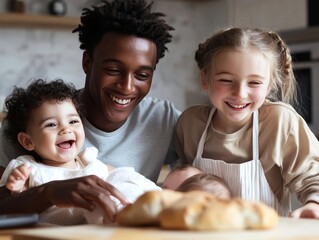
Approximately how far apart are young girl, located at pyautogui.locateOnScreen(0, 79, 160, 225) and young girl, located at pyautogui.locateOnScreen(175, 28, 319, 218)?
0.26 meters

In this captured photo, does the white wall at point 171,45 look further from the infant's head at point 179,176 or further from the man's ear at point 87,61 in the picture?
the infant's head at point 179,176

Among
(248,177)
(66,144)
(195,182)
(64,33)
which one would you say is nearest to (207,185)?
(195,182)

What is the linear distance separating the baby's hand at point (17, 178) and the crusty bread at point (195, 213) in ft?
1.68

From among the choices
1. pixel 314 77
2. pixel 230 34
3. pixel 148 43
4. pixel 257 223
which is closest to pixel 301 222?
pixel 257 223

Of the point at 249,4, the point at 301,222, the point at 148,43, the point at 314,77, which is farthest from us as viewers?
the point at 249,4

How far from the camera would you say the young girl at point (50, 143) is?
4.57 ft

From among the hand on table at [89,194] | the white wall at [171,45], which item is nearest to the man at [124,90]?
the hand on table at [89,194]

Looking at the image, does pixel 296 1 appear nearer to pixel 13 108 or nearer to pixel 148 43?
pixel 148 43

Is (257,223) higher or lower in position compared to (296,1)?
Answer: lower

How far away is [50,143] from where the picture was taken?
1456 mm

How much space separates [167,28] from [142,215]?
973mm

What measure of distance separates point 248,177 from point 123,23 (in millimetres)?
512

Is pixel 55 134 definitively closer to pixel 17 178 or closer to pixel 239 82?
pixel 17 178

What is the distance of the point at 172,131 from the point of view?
5.91ft
